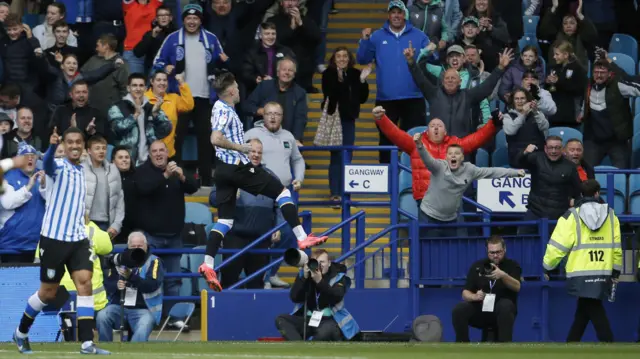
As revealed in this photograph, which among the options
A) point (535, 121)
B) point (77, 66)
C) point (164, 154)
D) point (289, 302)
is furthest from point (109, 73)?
point (535, 121)

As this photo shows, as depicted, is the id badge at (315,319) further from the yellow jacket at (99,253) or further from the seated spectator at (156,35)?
the seated spectator at (156,35)

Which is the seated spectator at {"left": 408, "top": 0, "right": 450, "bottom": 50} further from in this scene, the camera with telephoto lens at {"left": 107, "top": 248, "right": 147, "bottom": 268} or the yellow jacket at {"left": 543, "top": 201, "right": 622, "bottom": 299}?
the camera with telephoto lens at {"left": 107, "top": 248, "right": 147, "bottom": 268}

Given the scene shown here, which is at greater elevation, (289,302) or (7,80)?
(7,80)

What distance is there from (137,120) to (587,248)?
5.71 metres

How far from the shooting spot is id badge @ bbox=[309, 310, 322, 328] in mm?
16266

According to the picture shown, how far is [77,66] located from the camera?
1994 centimetres

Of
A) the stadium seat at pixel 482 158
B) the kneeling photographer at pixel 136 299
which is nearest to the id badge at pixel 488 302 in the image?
the stadium seat at pixel 482 158

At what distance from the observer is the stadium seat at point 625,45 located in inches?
882

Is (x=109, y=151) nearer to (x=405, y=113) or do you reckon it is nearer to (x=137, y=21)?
(x=137, y=21)

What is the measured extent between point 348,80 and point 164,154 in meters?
2.83

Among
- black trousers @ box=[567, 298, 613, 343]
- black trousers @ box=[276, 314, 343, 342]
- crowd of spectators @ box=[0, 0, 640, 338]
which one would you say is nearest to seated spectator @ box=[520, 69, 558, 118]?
crowd of spectators @ box=[0, 0, 640, 338]

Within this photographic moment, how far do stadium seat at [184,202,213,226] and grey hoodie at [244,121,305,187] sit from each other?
136cm

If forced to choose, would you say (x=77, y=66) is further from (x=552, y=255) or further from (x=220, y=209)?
(x=552, y=255)

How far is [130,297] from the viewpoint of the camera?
16.5 metres
